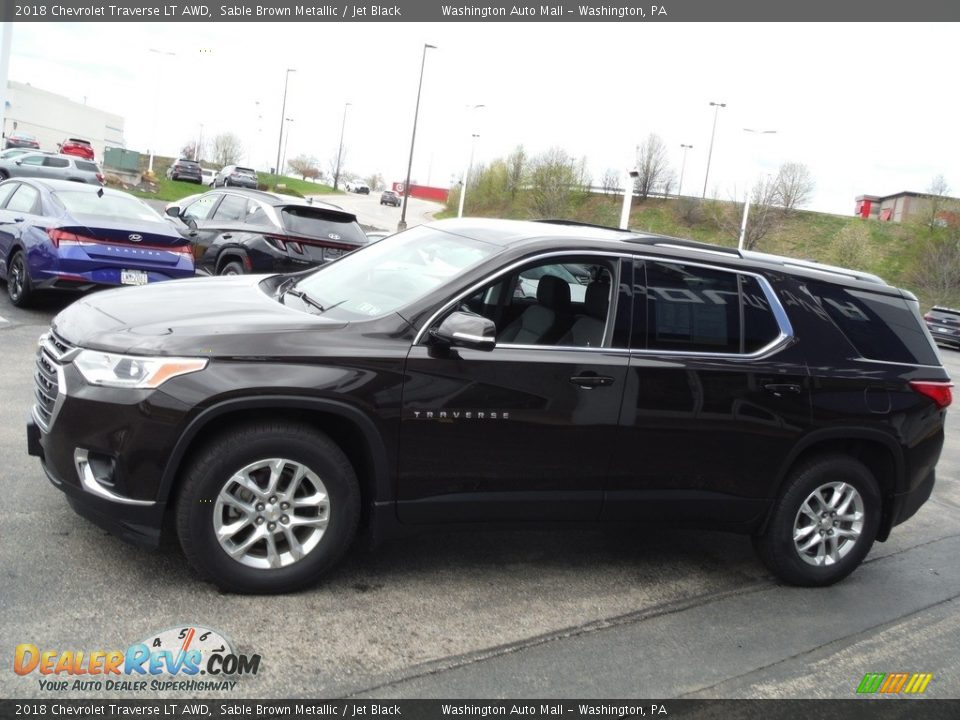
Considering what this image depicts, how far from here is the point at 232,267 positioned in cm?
1203

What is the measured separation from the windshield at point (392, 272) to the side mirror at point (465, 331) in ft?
0.96

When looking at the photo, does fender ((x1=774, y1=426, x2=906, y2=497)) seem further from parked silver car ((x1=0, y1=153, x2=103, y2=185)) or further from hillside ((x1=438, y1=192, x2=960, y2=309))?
hillside ((x1=438, y1=192, x2=960, y2=309))

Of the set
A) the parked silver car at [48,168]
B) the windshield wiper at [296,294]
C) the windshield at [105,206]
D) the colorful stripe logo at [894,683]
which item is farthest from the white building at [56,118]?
the colorful stripe logo at [894,683]

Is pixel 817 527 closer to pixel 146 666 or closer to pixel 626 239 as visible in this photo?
pixel 626 239

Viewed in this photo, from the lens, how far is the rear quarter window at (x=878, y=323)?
5176 mm

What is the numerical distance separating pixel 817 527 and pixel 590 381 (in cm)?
173

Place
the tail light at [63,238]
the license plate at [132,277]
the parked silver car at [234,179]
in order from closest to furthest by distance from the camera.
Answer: the tail light at [63,238] → the license plate at [132,277] → the parked silver car at [234,179]

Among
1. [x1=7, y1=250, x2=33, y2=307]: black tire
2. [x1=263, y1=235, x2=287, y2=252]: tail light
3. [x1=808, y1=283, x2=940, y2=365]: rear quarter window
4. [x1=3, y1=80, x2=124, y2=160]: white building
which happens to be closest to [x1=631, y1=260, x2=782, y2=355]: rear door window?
[x1=808, y1=283, x2=940, y2=365]: rear quarter window

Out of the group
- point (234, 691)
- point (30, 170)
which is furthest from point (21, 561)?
point (30, 170)

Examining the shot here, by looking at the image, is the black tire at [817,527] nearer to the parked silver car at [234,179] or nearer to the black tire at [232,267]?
the black tire at [232,267]

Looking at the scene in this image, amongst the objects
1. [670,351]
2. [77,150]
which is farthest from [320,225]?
[77,150]

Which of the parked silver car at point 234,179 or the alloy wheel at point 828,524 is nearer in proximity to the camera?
the alloy wheel at point 828,524

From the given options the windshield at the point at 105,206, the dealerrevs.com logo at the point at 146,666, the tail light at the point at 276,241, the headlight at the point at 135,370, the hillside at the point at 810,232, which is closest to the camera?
the dealerrevs.com logo at the point at 146,666

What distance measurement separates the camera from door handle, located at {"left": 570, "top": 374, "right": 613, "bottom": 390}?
445 centimetres
